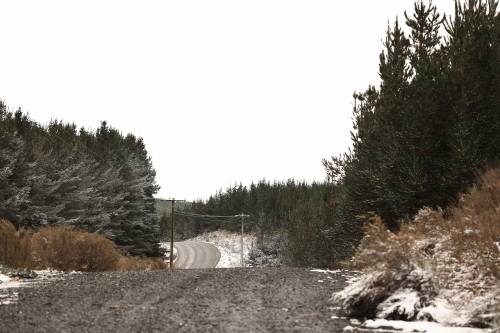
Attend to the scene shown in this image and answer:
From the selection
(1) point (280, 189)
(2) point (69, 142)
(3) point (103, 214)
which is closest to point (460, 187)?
(3) point (103, 214)

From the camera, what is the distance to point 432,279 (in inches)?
239

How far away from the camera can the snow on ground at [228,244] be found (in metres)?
64.3

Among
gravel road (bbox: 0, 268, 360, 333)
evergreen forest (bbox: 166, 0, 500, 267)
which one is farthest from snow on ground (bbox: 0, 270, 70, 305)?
evergreen forest (bbox: 166, 0, 500, 267)

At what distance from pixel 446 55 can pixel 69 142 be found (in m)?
32.9

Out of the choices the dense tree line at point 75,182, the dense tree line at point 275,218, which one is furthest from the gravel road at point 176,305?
the dense tree line at point 275,218

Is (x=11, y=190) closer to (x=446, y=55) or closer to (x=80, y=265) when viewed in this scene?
(x=80, y=265)

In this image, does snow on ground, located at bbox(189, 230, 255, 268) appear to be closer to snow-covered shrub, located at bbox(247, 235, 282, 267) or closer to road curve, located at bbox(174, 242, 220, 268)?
road curve, located at bbox(174, 242, 220, 268)

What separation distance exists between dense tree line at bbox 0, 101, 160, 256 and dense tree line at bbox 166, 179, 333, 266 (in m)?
15.3

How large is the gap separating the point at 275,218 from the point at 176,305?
8561cm

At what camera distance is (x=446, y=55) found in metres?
15.5

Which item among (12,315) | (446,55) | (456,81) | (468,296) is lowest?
(12,315)

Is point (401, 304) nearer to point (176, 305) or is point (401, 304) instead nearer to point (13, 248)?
point (176, 305)

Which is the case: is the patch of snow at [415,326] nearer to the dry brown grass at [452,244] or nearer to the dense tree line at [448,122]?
the dry brown grass at [452,244]

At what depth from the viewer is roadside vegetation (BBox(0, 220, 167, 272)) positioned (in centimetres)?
1222
